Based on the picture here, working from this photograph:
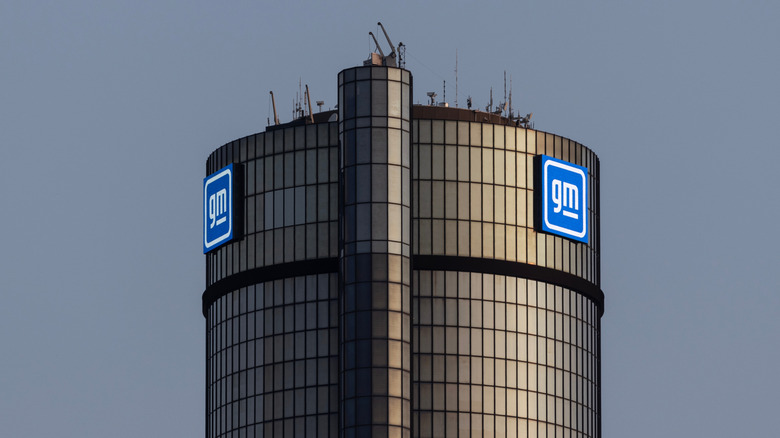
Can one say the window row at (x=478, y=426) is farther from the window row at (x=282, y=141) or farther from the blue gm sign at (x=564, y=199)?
the window row at (x=282, y=141)

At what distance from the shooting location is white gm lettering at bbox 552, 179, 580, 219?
195750 millimetres

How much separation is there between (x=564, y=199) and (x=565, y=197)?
22 cm

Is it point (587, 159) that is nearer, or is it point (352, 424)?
point (352, 424)

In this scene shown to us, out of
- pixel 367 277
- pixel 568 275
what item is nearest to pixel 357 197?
pixel 367 277

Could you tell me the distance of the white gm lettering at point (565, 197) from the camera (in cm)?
19575

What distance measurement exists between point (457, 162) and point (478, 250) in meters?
7.08

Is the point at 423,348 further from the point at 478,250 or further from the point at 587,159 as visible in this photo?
the point at 587,159

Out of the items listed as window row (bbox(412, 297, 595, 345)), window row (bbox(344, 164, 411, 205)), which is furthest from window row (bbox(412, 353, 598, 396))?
window row (bbox(344, 164, 411, 205))

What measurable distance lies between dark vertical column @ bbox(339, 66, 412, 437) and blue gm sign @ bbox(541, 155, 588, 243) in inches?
484

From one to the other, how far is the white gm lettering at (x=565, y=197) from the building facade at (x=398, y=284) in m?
0.32

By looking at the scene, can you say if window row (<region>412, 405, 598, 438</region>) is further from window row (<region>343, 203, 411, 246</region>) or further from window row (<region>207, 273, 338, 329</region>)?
window row (<region>343, 203, 411, 246</region>)

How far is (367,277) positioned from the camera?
186375 millimetres

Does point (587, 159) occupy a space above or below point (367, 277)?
above

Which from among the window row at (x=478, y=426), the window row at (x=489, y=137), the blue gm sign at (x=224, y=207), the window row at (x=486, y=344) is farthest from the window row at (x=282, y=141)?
the window row at (x=478, y=426)
